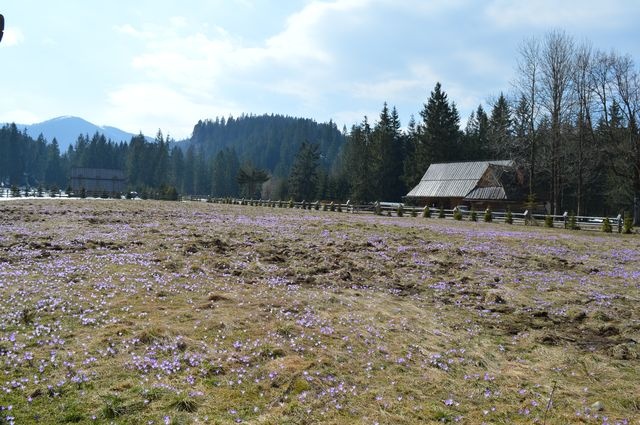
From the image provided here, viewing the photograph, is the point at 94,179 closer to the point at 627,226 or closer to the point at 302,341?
the point at 627,226

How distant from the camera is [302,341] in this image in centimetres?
631

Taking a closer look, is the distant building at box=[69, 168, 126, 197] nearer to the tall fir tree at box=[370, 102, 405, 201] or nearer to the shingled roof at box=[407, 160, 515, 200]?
the tall fir tree at box=[370, 102, 405, 201]

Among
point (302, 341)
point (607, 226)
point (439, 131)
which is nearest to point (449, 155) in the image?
point (439, 131)

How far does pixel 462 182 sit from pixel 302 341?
51824mm

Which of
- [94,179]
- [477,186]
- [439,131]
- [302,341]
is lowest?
[302,341]

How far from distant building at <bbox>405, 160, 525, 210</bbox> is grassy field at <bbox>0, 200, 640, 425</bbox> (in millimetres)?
40384

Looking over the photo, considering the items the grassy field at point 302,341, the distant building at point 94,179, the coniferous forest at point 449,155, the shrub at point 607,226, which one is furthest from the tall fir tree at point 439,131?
the distant building at point 94,179

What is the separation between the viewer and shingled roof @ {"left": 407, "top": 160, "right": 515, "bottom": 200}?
52.0m

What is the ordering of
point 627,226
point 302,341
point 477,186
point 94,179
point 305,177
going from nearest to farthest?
point 302,341, point 627,226, point 477,186, point 305,177, point 94,179

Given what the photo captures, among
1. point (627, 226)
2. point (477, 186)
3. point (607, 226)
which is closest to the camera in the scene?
point (627, 226)

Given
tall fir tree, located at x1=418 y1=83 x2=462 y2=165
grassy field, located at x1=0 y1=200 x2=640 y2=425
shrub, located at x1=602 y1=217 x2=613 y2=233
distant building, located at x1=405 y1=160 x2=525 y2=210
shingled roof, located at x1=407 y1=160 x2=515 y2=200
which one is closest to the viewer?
grassy field, located at x1=0 y1=200 x2=640 y2=425

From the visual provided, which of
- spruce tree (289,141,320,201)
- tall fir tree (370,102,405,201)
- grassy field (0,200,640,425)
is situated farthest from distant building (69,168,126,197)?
grassy field (0,200,640,425)

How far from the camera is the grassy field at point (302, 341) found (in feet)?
15.0

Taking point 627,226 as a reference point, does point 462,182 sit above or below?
above
